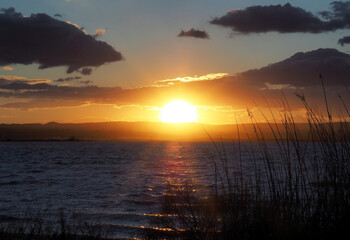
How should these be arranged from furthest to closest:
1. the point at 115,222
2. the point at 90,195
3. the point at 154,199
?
1. the point at 90,195
2. the point at 154,199
3. the point at 115,222

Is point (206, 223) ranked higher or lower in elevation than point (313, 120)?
lower

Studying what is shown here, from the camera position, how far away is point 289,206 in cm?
590

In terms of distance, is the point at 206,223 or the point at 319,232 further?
the point at 206,223

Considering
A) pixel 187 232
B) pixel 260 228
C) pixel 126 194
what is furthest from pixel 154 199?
pixel 260 228

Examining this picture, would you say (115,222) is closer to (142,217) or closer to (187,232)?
(142,217)

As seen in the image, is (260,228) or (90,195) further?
(90,195)

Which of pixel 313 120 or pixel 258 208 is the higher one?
pixel 313 120

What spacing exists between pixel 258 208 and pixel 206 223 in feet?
3.05

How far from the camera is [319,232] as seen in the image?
5.53 meters

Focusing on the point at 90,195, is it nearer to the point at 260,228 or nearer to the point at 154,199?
the point at 154,199

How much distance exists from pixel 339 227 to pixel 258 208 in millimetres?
1194

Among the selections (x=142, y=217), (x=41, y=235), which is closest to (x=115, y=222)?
(x=142, y=217)

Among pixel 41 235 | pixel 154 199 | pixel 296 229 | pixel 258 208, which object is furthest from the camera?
pixel 154 199

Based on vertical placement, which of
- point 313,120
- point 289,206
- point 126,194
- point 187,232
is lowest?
point 126,194
